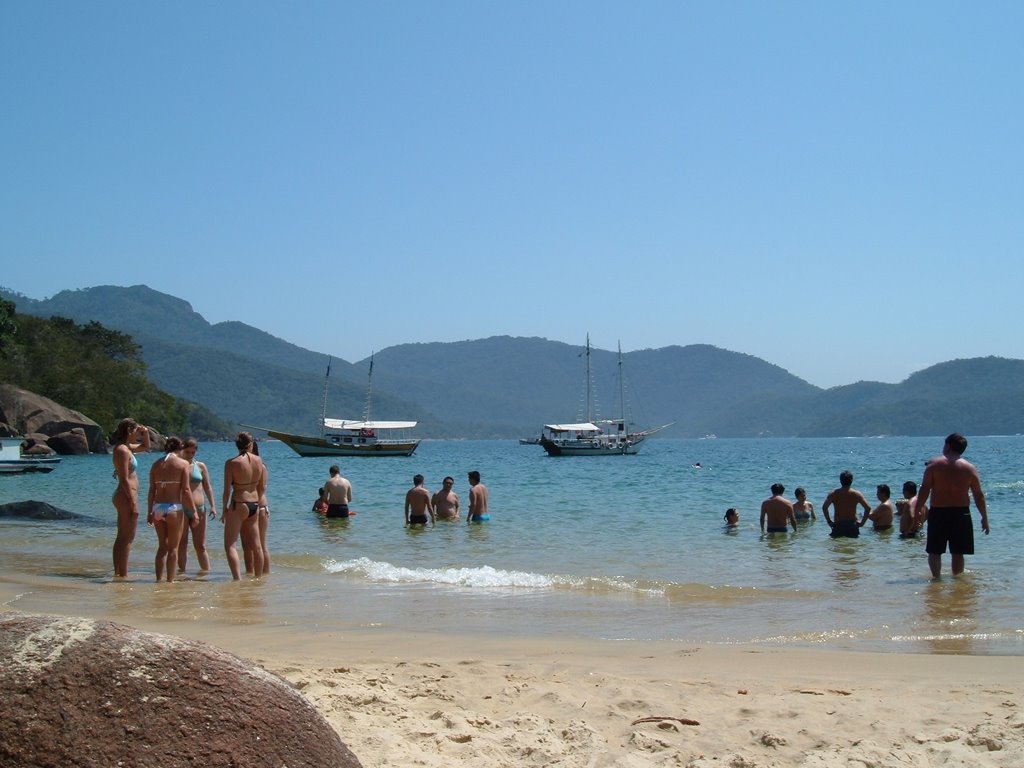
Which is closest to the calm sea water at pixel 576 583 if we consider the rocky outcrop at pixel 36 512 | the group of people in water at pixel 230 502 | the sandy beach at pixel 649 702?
the group of people in water at pixel 230 502

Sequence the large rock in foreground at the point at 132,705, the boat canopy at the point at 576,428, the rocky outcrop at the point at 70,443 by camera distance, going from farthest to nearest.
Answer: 1. the boat canopy at the point at 576,428
2. the rocky outcrop at the point at 70,443
3. the large rock in foreground at the point at 132,705

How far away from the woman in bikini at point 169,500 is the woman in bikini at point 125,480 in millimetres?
198

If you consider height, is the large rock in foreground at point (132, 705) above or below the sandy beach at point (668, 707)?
above

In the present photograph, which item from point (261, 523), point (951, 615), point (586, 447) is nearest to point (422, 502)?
point (261, 523)

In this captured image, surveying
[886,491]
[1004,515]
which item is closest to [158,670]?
[886,491]

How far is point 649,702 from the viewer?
498 cm

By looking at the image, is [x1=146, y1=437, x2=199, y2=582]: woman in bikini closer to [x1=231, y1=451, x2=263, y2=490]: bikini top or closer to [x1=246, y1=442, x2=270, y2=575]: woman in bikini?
[x1=231, y1=451, x2=263, y2=490]: bikini top

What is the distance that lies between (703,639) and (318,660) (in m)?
2.85

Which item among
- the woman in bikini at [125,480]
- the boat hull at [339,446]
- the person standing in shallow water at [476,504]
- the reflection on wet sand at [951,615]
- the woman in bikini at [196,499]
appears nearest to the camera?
the reflection on wet sand at [951,615]

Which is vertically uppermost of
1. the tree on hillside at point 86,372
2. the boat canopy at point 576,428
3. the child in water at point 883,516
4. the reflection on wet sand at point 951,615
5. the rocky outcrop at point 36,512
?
the tree on hillside at point 86,372

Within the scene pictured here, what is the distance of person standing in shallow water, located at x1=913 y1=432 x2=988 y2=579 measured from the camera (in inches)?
390

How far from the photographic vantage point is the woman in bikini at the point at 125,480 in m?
9.38

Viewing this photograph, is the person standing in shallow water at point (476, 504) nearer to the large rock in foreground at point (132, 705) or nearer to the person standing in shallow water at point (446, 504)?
the person standing in shallow water at point (446, 504)

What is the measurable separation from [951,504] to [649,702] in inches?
246
